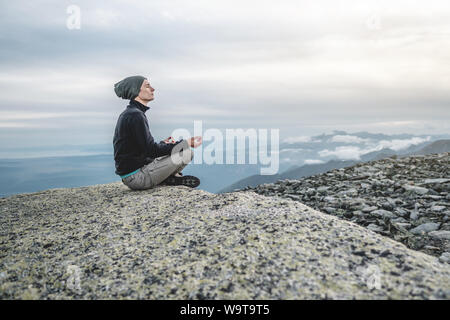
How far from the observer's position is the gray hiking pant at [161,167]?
746cm

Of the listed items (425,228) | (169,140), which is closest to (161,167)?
(169,140)

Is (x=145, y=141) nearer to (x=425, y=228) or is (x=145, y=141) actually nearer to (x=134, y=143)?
(x=134, y=143)

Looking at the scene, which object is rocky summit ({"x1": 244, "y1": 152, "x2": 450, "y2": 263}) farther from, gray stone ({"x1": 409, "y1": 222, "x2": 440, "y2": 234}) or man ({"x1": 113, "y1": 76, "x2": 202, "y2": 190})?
man ({"x1": 113, "y1": 76, "x2": 202, "y2": 190})

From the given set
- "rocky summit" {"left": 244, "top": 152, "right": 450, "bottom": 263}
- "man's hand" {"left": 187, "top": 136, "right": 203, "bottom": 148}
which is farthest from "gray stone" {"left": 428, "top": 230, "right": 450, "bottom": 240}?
"man's hand" {"left": 187, "top": 136, "right": 203, "bottom": 148}

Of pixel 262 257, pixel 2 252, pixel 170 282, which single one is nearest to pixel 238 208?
pixel 262 257

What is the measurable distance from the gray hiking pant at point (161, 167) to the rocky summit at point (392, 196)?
124 inches

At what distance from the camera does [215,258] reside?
387 centimetres

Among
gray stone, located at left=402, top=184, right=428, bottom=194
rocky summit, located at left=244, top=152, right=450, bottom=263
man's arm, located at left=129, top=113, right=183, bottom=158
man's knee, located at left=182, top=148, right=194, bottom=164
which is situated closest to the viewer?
rocky summit, located at left=244, top=152, right=450, bottom=263

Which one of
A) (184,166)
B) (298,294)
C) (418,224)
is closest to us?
(298,294)

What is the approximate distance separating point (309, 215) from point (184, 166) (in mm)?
3790

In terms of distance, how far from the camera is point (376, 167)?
11688 millimetres

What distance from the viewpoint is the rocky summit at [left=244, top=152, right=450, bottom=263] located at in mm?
5945
